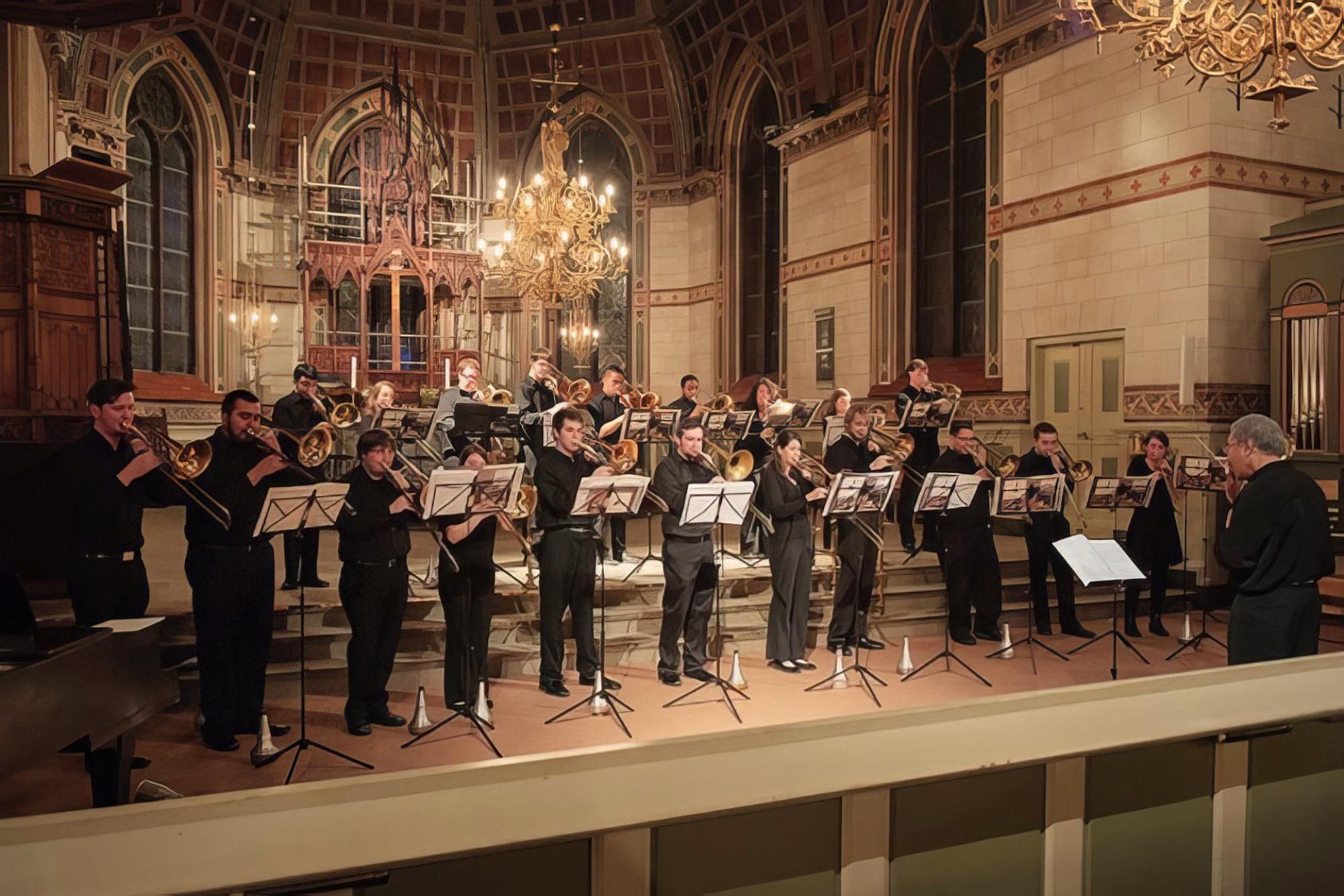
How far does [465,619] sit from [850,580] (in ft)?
9.91

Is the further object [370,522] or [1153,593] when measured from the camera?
[1153,593]

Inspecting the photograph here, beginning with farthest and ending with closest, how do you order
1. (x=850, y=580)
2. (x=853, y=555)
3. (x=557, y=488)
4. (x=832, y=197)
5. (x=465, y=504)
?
(x=832, y=197) → (x=850, y=580) → (x=853, y=555) → (x=557, y=488) → (x=465, y=504)

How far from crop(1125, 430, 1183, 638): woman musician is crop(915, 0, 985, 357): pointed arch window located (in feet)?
14.2

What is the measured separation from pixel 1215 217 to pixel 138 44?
43.6ft

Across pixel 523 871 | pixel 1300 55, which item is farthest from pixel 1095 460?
pixel 523 871

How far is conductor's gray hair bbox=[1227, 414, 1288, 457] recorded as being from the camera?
15.3 feet

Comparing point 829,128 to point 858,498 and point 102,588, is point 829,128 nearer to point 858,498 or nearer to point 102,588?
point 858,498

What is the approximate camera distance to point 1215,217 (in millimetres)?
9602

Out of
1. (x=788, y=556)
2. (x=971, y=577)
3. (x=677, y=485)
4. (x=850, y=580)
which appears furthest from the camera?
(x=971, y=577)

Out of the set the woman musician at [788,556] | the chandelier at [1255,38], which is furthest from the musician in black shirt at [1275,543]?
the woman musician at [788,556]

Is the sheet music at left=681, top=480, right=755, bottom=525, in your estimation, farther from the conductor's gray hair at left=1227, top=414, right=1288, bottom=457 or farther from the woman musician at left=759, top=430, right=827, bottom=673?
the conductor's gray hair at left=1227, top=414, right=1288, bottom=457

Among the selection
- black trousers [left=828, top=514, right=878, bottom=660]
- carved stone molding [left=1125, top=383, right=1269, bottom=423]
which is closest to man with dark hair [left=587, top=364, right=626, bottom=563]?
black trousers [left=828, top=514, right=878, bottom=660]

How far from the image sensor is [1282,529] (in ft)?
15.4

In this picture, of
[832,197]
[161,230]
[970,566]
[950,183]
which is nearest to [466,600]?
[970,566]
